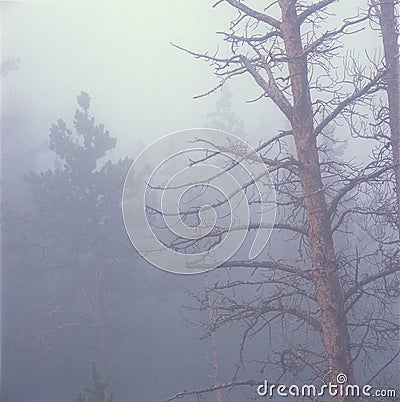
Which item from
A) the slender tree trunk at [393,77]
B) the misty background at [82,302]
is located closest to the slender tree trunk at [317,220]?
the slender tree trunk at [393,77]

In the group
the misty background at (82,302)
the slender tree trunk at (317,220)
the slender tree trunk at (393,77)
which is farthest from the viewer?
the misty background at (82,302)

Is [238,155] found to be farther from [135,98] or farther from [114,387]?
Answer: [135,98]

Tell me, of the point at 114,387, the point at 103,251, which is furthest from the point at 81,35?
the point at 114,387

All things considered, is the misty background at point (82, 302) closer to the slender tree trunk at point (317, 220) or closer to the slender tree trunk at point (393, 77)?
the slender tree trunk at point (393, 77)

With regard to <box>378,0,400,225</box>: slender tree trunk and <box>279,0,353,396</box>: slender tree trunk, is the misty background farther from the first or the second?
<box>279,0,353,396</box>: slender tree trunk

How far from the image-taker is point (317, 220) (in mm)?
5242

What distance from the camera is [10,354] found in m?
15.9

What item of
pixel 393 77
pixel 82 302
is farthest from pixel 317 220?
pixel 82 302

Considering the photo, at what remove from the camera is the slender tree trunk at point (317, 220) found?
200 inches

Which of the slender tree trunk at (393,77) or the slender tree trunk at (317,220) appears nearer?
Result: the slender tree trunk at (317,220)

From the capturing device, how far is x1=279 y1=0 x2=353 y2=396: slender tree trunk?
5.09 m

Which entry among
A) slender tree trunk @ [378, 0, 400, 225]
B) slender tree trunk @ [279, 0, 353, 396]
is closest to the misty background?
slender tree trunk @ [378, 0, 400, 225]

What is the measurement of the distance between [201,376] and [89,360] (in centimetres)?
483

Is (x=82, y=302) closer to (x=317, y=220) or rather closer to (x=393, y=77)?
(x=317, y=220)
